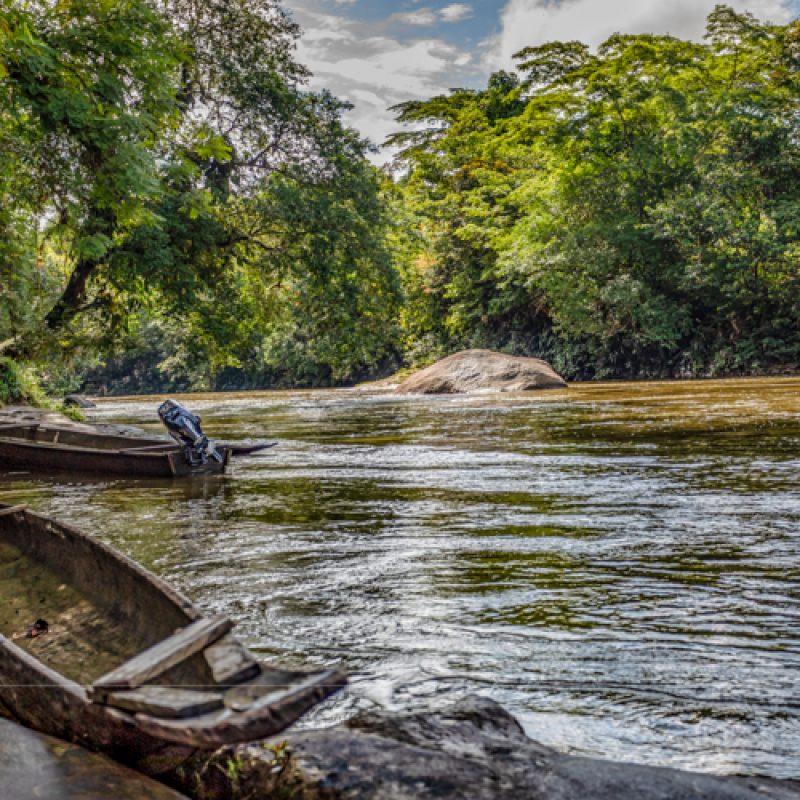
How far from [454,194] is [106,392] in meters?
35.9

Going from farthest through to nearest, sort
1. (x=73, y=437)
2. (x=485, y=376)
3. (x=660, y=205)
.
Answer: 1. (x=660, y=205)
2. (x=485, y=376)
3. (x=73, y=437)

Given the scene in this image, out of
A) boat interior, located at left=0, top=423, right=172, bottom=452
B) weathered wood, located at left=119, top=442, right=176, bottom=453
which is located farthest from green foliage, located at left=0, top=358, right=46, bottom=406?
weathered wood, located at left=119, top=442, right=176, bottom=453

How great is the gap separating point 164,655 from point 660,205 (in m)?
24.6

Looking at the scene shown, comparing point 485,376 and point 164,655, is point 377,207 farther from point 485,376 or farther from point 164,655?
point 164,655

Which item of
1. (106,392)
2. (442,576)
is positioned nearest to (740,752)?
(442,576)

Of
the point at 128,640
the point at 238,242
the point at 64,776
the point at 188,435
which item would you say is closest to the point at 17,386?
the point at 238,242

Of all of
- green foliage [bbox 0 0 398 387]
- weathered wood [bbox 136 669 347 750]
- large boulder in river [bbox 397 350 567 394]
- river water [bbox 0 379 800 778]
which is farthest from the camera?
large boulder in river [bbox 397 350 567 394]

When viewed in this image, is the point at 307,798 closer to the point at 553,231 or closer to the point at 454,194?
the point at 553,231

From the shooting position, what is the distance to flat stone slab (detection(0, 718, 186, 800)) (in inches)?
82.3

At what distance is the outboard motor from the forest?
7.19 feet

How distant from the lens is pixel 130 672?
6.62 feet

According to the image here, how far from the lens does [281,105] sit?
50.2 ft

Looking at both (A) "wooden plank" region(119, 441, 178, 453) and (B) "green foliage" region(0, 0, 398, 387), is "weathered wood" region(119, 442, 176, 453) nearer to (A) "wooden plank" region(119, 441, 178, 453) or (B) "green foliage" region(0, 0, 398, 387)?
(A) "wooden plank" region(119, 441, 178, 453)

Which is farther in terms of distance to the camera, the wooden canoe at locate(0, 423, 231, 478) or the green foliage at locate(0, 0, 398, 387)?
the green foliage at locate(0, 0, 398, 387)
